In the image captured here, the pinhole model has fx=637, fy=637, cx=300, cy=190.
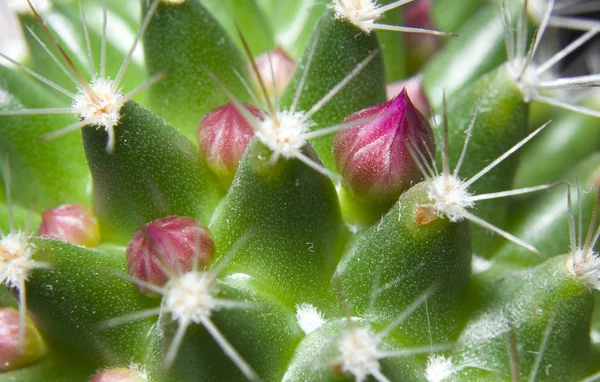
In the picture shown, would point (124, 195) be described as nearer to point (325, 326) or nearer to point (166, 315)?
point (166, 315)

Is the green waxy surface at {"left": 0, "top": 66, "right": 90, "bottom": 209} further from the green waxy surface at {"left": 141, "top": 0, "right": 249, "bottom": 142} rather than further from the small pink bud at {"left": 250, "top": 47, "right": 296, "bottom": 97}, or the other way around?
the small pink bud at {"left": 250, "top": 47, "right": 296, "bottom": 97}

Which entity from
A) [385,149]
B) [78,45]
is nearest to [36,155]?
[78,45]

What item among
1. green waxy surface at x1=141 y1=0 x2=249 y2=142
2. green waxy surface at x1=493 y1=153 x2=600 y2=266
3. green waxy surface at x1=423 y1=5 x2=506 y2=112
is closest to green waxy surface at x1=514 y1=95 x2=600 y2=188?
green waxy surface at x1=493 y1=153 x2=600 y2=266

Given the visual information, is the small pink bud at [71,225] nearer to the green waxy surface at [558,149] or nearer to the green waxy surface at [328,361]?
the green waxy surface at [328,361]

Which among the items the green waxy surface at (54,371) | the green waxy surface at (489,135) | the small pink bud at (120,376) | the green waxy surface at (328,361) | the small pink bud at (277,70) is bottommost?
the green waxy surface at (328,361)

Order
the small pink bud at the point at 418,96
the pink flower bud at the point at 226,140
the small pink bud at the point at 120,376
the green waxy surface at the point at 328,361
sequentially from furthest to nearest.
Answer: the small pink bud at the point at 418,96, the pink flower bud at the point at 226,140, the small pink bud at the point at 120,376, the green waxy surface at the point at 328,361

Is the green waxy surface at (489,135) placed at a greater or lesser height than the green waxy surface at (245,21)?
lesser

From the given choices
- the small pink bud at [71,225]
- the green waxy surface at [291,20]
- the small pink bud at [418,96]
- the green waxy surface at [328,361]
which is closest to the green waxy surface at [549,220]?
the small pink bud at [418,96]

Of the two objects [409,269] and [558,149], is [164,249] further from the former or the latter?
[558,149]
